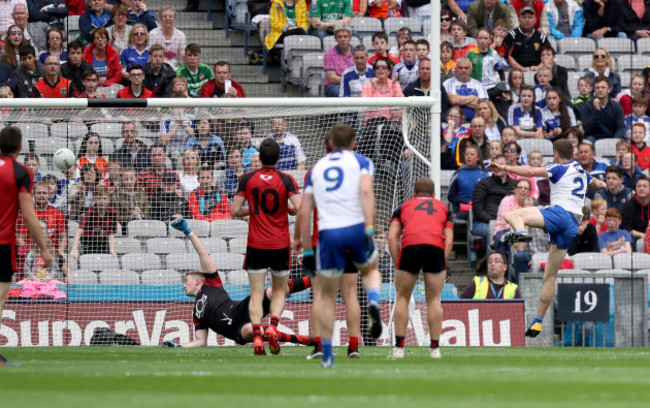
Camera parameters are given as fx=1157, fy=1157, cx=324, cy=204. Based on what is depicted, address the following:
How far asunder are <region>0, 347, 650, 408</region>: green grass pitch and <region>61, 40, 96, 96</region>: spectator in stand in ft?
18.5

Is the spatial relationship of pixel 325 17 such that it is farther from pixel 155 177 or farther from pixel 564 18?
pixel 564 18

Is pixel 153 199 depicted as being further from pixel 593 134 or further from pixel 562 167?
pixel 593 134

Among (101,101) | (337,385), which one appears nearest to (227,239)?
(101,101)

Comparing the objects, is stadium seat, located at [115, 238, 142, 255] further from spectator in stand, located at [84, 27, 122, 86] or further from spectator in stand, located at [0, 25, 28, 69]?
spectator in stand, located at [0, 25, 28, 69]

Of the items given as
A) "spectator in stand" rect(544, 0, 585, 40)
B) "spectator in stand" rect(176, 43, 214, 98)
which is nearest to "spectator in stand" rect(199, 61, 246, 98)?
"spectator in stand" rect(176, 43, 214, 98)

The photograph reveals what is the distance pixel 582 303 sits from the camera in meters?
15.6

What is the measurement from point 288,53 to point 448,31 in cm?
339

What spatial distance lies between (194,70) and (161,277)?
3765mm

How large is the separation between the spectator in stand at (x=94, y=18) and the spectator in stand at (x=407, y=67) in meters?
4.61

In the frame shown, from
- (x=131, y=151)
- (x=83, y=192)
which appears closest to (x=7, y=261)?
(x=83, y=192)

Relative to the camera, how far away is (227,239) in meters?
15.7

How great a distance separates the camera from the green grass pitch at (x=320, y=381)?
705 cm

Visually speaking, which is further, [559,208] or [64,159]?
[64,159]

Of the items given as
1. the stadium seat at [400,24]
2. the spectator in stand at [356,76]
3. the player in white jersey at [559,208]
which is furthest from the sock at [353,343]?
the stadium seat at [400,24]
